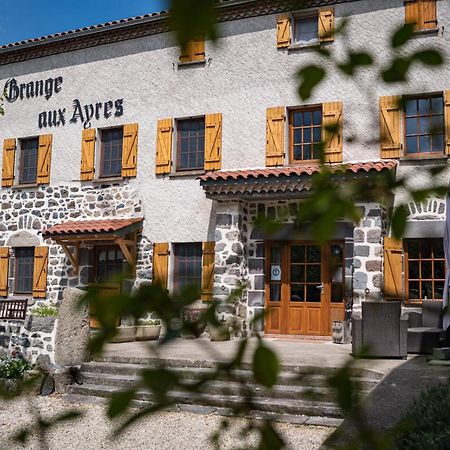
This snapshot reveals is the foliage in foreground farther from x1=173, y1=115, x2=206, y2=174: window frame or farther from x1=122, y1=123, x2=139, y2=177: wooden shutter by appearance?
x1=122, y1=123, x2=139, y2=177: wooden shutter

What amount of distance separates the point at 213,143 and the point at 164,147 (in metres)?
1.08

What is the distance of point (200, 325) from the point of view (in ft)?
2.54

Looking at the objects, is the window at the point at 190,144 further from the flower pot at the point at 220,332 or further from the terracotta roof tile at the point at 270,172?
the flower pot at the point at 220,332

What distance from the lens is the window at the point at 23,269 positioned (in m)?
13.4

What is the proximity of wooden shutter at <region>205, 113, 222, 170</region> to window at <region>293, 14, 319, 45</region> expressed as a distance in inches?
83.7

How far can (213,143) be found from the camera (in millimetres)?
11797

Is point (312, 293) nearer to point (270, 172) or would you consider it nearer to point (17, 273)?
point (270, 172)

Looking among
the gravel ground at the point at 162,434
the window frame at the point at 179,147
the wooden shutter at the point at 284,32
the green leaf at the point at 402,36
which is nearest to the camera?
the green leaf at the point at 402,36

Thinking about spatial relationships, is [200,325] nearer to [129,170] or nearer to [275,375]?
[275,375]

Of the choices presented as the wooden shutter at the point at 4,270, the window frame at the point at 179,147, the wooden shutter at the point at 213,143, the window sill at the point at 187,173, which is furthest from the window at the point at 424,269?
the wooden shutter at the point at 4,270

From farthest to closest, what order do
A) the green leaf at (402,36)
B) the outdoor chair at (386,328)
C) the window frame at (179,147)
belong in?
the window frame at (179,147)
the outdoor chair at (386,328)
the green leaf at (402,36)

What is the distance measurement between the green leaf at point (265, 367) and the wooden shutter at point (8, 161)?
14.0m

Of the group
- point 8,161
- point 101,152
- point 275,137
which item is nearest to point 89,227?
point 101,152

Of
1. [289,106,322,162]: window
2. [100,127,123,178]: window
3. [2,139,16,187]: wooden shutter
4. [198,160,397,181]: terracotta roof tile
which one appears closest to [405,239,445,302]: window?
[198,160,397,181]: terracotta roof tile
